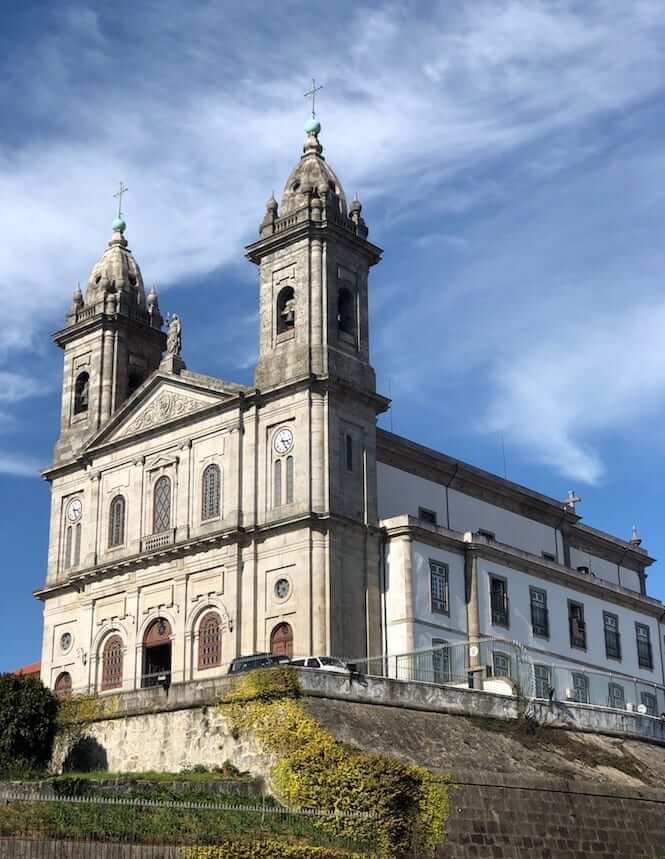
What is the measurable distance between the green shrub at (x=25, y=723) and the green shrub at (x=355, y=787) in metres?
7.14

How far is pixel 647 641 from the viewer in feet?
199

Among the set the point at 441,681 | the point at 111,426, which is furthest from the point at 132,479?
the point at 441,681

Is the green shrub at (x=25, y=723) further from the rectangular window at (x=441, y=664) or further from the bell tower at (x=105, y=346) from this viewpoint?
the bell tower at (x=105, y=346)

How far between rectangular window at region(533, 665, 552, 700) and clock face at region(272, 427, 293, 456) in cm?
1179

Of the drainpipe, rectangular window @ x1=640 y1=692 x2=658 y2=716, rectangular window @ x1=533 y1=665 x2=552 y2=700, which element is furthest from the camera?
the drainpipe

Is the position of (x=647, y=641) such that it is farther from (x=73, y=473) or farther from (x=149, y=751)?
(x=149, y=751)

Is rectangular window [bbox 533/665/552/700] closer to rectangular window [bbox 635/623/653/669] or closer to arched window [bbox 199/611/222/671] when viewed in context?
arched window [bbox 199/611/222/671]

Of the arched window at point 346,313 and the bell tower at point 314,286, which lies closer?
the bell tower at point 314,286

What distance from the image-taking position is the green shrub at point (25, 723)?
3703cm

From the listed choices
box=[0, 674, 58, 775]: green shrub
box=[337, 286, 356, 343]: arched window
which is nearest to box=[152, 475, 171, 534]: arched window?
box=[337, 286, 356, 343]: arched window

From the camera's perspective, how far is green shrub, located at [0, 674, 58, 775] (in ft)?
121

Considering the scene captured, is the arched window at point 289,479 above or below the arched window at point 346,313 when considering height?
below

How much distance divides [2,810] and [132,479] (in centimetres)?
2921

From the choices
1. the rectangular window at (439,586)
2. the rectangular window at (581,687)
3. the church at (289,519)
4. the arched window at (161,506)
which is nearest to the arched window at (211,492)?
the church at (289,519)
